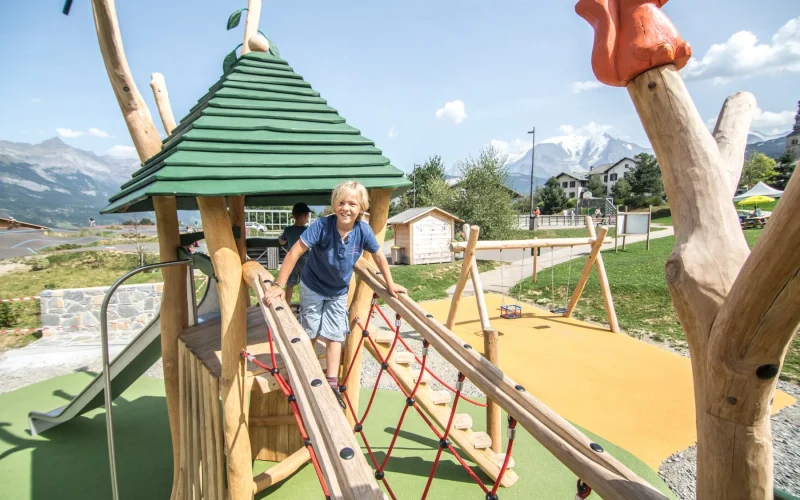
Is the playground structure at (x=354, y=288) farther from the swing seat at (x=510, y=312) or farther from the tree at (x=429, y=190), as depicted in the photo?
the tree at (x=429, y=190)

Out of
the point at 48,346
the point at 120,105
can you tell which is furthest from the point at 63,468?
the point at 48,346

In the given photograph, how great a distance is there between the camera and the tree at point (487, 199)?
18.8 m

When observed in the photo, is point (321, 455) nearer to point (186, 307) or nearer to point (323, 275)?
point (323, 275)

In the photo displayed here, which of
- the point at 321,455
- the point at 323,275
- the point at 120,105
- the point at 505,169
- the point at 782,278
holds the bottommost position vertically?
the point at 321,455

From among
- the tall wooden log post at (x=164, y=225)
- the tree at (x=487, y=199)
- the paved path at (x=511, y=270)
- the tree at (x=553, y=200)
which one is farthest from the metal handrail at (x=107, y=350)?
the tree at (x=553, y=200)

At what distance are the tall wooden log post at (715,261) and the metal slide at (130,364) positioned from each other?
2872mm

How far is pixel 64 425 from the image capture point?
4645 mm

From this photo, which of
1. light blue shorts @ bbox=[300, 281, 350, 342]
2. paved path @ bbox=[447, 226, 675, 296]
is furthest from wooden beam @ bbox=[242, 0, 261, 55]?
paved path @ bbox=[447, 226, 675, 296]

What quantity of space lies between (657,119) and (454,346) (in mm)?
1270

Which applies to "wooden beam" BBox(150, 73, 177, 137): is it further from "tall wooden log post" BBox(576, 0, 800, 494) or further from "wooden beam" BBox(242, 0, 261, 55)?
"tall wooden log post" BBox(576, 0, 800, 494)

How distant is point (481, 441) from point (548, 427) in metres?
2.31

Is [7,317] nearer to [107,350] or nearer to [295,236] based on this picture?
[295,236]

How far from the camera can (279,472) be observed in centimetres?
324

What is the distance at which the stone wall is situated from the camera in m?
7.94
